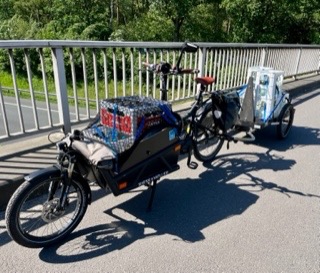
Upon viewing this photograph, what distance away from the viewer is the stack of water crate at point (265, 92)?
15.5 feet

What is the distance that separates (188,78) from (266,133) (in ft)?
5.80

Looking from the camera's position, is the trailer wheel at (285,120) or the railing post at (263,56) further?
the railing post at (263,56)

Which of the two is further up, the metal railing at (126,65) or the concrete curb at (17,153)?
the metal railing at (126,65)

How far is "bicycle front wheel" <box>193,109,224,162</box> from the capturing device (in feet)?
12.8

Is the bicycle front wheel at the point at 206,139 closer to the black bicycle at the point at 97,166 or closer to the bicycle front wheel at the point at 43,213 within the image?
the black bicycle at the point at 97,166

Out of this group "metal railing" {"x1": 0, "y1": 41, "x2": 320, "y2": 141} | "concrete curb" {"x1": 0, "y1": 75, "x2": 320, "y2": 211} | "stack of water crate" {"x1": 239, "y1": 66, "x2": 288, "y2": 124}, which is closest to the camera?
"concrete curb" {"x1": 0, "y1": 75, "x2": 320, "y2": 211}

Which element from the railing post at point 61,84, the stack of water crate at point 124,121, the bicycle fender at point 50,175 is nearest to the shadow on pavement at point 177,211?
the bicycle fender at point 50,175

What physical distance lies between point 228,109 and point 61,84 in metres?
2.20

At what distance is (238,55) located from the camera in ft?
22.3

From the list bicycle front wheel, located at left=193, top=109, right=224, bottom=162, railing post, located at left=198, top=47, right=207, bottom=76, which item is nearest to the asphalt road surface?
bicycle front wheel, located at left=193, top=109, right=224, bottom=162

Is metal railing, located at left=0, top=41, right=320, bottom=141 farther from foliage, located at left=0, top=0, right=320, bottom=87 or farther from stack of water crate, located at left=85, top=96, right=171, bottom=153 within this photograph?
foliage, located at left=0, top=0, right=320, bottom=87

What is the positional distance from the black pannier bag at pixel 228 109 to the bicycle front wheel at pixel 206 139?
0.12 metres

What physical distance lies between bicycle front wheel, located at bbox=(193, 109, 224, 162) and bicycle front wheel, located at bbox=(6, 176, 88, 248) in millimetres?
1677

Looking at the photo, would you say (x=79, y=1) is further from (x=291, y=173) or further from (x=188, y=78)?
(x=291, y=173)
